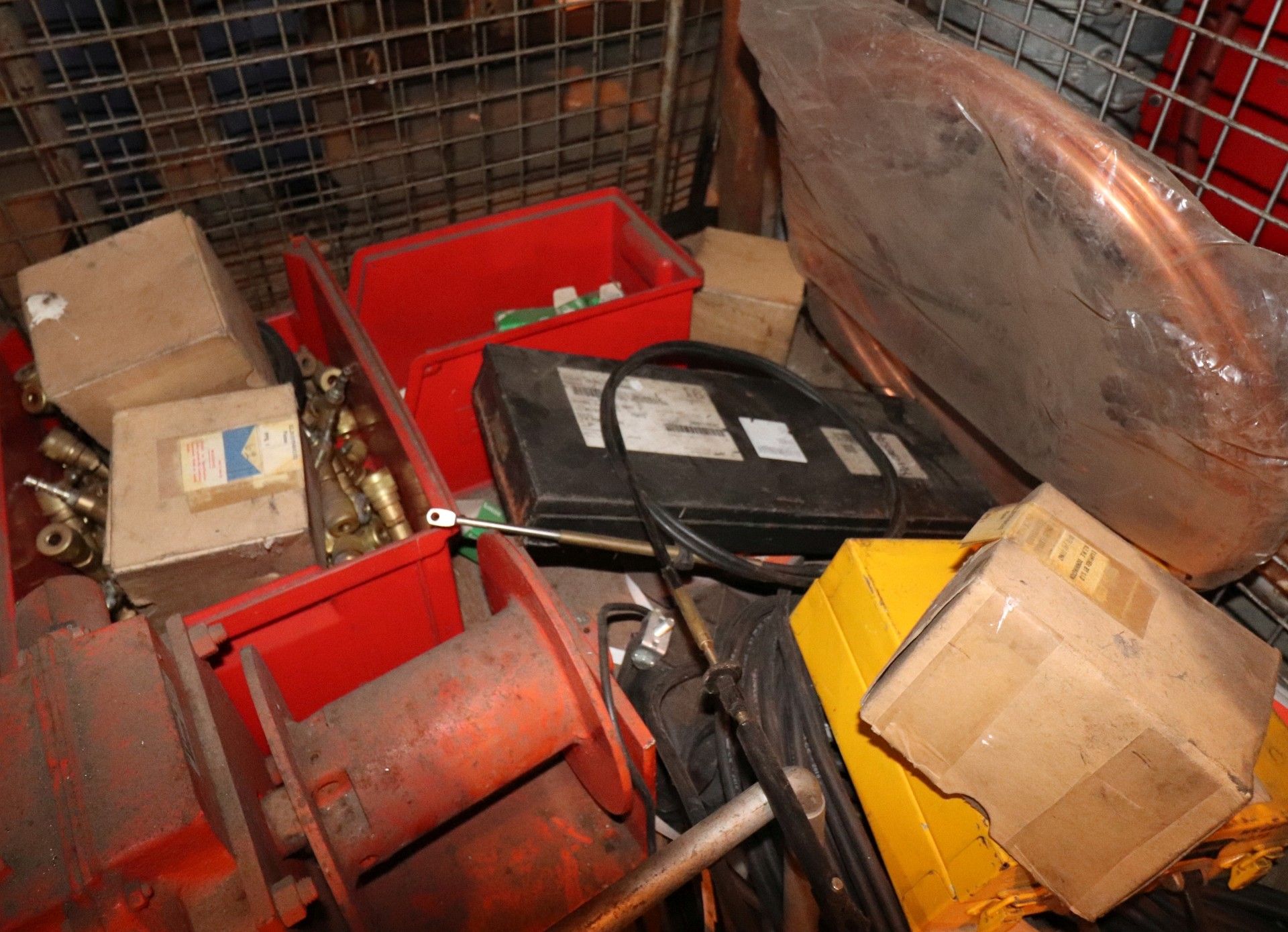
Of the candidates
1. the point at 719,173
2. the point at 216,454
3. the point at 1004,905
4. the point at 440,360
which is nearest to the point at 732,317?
the point at 719,173

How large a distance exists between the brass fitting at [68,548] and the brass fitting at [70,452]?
122 mm

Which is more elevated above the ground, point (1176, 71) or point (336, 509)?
point (1176, 71)

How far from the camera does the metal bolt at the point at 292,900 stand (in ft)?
2.01

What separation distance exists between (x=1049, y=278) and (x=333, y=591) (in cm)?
92

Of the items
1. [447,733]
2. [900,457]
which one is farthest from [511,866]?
[900,457]

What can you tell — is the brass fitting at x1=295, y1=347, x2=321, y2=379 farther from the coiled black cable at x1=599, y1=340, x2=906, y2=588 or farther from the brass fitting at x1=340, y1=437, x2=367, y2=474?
the coiled black cable at x1=599, y1=340, x2=906, y2=588

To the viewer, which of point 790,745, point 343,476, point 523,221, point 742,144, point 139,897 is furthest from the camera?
point 742,144

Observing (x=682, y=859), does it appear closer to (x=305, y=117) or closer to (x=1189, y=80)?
(x=1189, y=80)

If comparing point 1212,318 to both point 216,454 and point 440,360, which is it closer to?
point 440,360

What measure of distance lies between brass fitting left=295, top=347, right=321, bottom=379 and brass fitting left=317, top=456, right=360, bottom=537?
26cm

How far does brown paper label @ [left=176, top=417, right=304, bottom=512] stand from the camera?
1.01 meters

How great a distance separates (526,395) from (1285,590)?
3.30 feet

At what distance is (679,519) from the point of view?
40.4 inches

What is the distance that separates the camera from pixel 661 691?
3.39ft
